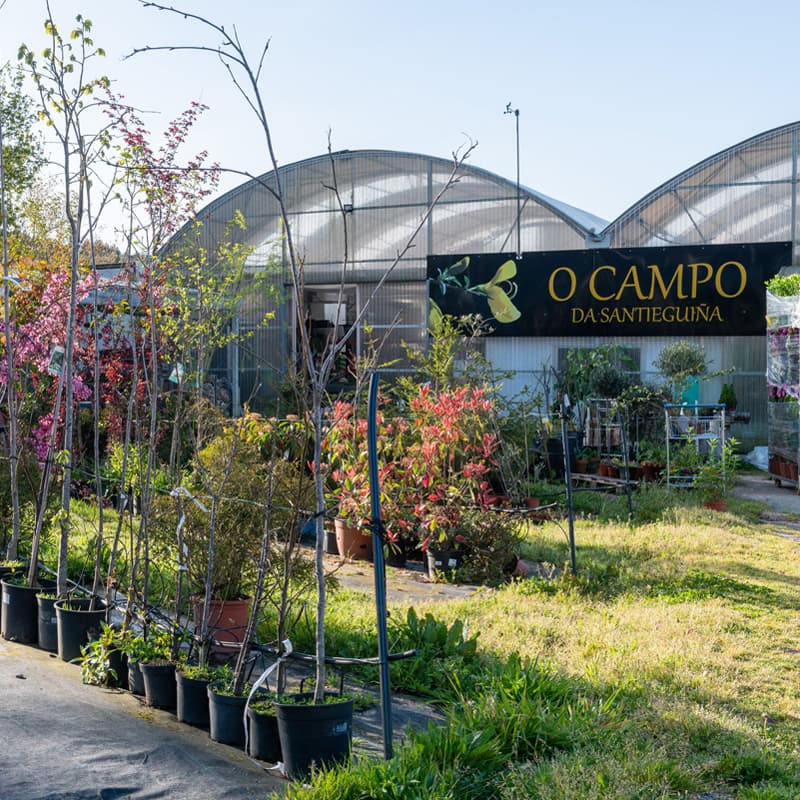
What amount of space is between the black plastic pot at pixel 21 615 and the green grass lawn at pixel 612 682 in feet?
5.34

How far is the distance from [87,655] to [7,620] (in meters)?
0.94

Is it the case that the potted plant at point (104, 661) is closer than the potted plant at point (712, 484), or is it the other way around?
the potted plant at point (104, 661)

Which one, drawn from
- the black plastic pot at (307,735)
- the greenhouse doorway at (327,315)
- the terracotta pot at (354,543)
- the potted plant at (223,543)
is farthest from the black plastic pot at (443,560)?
the greenhouse doorway at (327,315)

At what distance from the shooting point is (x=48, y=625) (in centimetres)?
495

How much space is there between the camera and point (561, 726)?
3.51 m

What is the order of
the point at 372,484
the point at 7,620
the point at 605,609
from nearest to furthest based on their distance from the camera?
the point at 372,484 < the point at 7,620 < the point at 605,609

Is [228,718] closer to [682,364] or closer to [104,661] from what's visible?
[104,661]

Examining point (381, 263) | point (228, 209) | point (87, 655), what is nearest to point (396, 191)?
point (381, 263)

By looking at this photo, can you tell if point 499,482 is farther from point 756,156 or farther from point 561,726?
point 756,156

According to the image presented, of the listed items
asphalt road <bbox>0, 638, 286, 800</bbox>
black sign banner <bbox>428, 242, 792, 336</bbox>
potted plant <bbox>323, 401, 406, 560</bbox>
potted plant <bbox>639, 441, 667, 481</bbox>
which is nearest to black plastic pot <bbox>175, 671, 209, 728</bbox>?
asphalt road <bbox>0, 638, 286, 800</bbox>

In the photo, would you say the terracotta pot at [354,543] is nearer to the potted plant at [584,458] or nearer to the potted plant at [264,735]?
the potted plant at [264,735]

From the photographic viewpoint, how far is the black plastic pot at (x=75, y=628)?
15.3 ft

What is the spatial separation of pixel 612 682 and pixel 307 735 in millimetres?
1600

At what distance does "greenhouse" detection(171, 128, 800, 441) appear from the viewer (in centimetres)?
1498
